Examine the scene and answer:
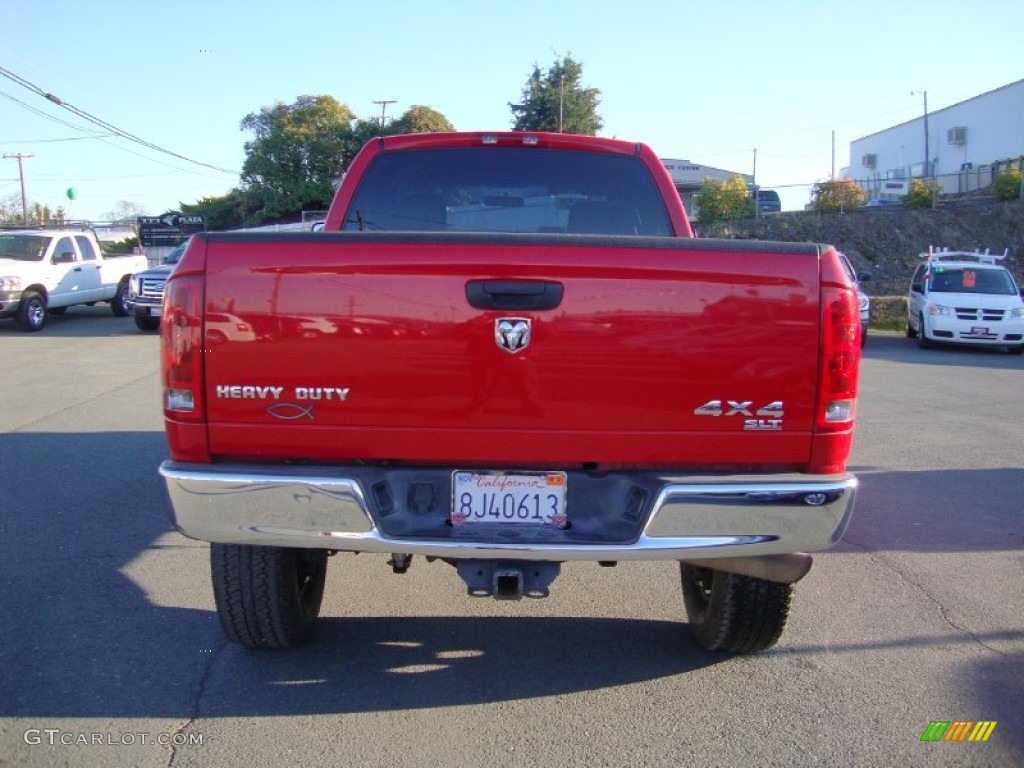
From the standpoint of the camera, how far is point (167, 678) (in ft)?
12.6

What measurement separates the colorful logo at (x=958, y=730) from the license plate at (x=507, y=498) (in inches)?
62.3

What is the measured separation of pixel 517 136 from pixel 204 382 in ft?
7.54

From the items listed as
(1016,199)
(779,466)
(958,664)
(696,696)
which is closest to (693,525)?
(779,466)

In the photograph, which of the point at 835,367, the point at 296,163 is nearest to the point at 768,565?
the point at 835,367

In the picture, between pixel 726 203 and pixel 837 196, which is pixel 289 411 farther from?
pixel 837 196

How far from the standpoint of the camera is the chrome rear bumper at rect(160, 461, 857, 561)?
3.21 meters

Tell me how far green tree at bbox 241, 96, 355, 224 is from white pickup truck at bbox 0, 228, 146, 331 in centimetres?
2557

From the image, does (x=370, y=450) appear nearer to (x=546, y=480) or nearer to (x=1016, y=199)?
(x=546, y=480)

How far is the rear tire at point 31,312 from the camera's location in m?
18.5

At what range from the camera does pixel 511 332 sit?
3.21 m

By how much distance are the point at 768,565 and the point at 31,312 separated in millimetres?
18506

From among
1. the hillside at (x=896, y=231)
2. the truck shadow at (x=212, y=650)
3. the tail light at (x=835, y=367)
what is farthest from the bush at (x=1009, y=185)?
the tail light at (x=835, y=367)

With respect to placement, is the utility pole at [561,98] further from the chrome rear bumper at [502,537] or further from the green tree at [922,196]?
the chrome rear bumper at [502,537]

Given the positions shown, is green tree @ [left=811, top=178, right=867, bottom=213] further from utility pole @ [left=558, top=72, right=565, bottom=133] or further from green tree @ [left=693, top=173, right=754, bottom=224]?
utility pole @ [left=558, top=72, right=565, bottom=133]
